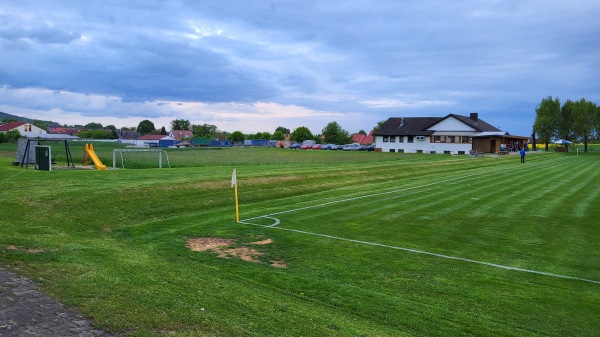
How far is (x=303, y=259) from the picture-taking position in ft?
32.4

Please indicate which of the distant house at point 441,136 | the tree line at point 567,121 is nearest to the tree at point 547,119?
the tree line at point 567,121

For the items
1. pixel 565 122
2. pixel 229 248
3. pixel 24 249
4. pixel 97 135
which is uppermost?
pixel 565 122

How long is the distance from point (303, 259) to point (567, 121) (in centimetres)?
10233

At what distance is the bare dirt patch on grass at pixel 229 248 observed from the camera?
9.93 m

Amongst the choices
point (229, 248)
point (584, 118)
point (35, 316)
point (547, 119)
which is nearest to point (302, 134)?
point (547, 119)

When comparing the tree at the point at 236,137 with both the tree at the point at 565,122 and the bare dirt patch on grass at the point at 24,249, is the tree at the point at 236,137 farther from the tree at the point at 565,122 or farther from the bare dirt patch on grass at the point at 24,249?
the bare dirt patch on grass at the point at 24,249

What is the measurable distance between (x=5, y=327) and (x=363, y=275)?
232 inches

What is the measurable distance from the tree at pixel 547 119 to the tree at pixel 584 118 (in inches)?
134

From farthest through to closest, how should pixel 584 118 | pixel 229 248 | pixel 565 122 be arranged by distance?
pixel 565 122 → pixel 584 118 → pixel 229 248

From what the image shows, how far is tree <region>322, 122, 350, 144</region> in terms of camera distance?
130125mm

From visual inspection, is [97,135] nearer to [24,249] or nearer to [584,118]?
[584,118]

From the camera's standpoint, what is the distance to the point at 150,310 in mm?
5918

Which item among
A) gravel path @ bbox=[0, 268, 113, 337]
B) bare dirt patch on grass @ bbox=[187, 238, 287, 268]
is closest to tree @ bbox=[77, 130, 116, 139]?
bare dirt patch on grass @ bbox=[187, 238, 287, 268]

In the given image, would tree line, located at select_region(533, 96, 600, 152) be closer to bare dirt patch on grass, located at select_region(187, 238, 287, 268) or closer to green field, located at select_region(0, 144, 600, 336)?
green field, located at select_region(0, 144, 600, 336)
